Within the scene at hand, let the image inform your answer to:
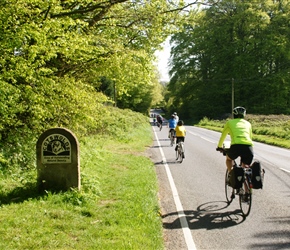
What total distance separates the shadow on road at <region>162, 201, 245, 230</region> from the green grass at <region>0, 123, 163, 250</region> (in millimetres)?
300

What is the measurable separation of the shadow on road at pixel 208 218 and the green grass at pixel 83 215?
0.30m

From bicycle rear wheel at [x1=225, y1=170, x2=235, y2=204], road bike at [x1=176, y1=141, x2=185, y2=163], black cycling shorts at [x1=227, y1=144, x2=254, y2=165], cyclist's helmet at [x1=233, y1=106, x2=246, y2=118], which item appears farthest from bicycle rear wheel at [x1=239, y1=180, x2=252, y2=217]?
road bike at [x1=176, y1=141, x2=185, y2=163]

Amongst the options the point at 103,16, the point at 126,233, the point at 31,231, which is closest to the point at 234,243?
the point at 126,233

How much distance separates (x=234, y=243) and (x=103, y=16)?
925 cm

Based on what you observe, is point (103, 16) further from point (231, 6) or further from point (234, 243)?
point (231, 6)

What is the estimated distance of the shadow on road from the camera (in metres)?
5.92

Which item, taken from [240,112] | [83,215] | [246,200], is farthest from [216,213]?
[83,215]

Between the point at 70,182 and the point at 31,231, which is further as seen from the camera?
the point at 70,182

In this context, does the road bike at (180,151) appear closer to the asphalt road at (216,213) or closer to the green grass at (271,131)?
the asphalt road at (216,213)

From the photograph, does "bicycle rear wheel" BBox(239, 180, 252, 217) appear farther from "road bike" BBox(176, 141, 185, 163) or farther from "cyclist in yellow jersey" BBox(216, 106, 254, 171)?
"road bike" BBox(176, 141, 185, 163)

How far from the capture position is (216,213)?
6.59m

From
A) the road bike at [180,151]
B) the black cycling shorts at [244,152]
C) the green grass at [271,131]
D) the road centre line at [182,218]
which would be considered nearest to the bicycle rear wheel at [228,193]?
the black cycling shorts at [244,152]

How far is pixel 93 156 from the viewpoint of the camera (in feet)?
38.2

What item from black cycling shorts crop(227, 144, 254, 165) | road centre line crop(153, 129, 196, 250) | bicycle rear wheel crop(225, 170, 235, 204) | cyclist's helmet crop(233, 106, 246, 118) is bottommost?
road centre line crop(153, 129, 196, 250)
